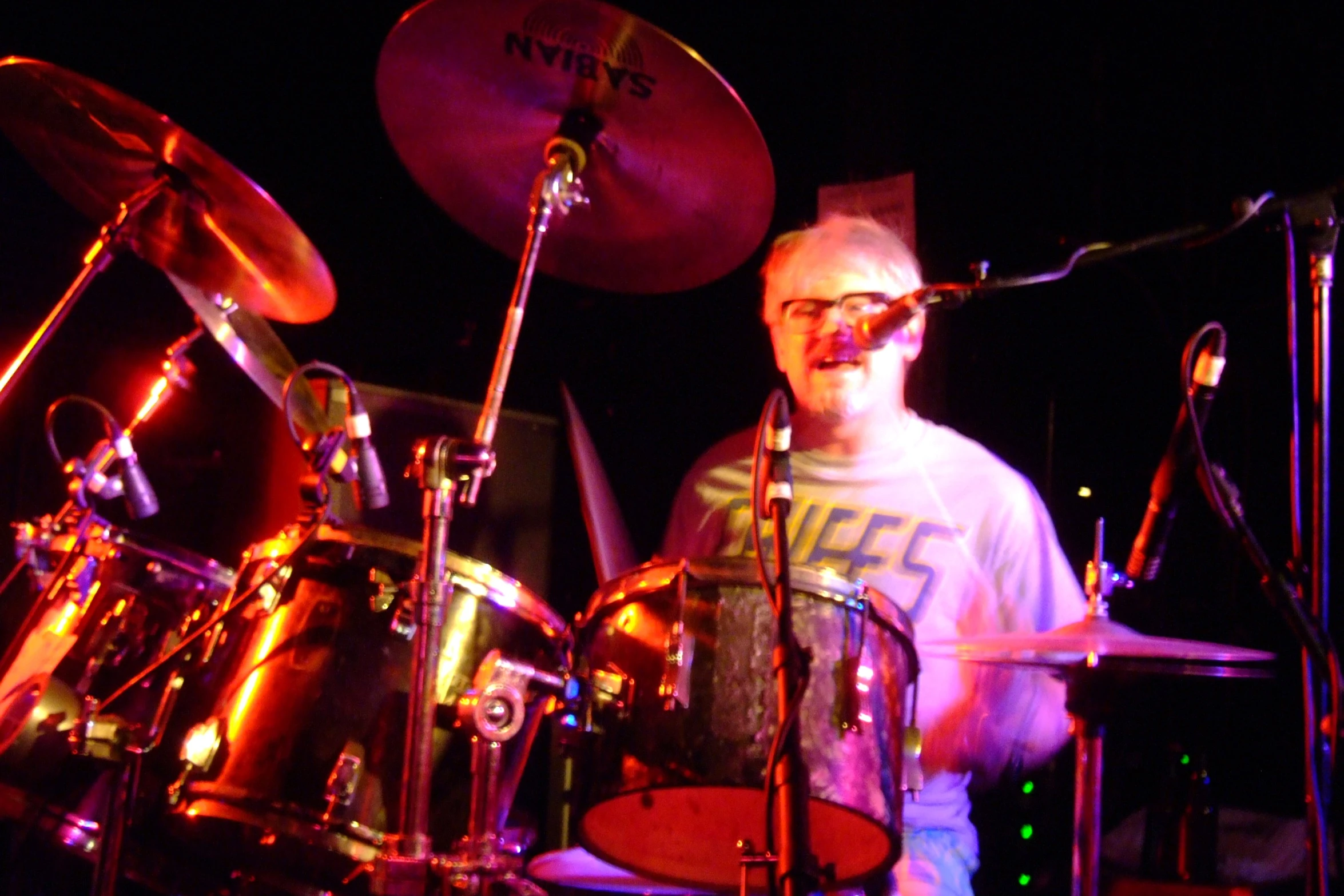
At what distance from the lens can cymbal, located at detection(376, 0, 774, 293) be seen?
2.05 meters

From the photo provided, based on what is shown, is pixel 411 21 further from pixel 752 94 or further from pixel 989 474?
pixel 752 94

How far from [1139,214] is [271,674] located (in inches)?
96.1

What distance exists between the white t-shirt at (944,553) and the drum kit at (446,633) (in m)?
0.31

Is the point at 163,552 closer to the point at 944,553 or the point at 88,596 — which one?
the point at 88,596

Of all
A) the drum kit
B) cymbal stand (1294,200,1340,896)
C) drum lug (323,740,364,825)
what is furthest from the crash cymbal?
cymbal stand (1294,200,1340,896)

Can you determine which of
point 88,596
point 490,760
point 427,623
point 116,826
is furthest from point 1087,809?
point 88,596

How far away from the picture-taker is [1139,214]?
2.95 meters

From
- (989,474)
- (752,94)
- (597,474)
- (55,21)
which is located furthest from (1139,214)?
(55,21)

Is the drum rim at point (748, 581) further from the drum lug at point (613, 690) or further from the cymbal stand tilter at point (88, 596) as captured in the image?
the cymbal stand tilter at point (88, 596)

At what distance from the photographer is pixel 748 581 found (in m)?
1.82

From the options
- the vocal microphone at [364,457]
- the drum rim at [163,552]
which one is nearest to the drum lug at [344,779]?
the vocal microphone at [364,457]

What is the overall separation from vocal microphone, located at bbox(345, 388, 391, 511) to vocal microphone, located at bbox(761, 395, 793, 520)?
94 cm

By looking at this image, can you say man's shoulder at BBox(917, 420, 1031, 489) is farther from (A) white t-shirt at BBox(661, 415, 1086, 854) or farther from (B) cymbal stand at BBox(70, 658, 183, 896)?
(B) cymbal stand at BBox(70, 658, 183, 896)

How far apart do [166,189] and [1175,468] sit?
2.13m
